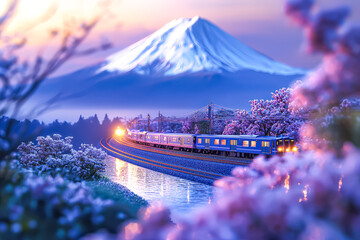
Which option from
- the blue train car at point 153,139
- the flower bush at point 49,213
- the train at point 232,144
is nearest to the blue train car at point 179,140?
the train at point 232,144

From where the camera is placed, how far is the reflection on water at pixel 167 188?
78.0ft

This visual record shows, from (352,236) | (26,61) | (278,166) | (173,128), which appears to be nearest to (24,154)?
(26,61)

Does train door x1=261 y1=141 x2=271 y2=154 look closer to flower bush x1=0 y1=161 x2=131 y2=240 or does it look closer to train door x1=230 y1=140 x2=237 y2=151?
train door x1=230 y1=140 x2=237 y2=151

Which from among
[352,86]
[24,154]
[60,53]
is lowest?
[24,154]

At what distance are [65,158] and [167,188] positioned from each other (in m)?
9.31

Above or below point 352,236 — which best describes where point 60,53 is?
above

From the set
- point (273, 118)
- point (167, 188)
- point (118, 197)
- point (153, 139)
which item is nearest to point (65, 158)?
point (167, 188)

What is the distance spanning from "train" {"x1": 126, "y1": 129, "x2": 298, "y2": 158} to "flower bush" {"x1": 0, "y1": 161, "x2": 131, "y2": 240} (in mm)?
32027

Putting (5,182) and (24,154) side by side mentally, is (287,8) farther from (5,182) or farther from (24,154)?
(24,154)

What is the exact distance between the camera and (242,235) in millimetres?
3814

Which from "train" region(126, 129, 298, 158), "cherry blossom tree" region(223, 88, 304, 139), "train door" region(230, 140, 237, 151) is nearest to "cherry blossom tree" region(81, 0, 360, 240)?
"train" region(126, 129, 298, 158)

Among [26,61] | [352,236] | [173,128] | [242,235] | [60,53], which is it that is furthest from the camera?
[173,128]

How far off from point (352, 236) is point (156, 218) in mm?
2183

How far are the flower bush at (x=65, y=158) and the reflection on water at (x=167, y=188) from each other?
4538 mm
